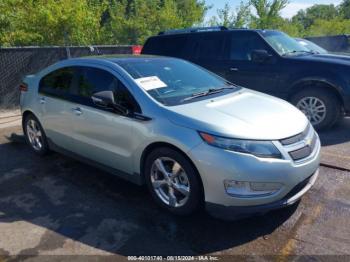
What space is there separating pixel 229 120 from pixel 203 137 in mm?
319

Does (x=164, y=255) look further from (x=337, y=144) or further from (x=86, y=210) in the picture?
(x=337, y=144)

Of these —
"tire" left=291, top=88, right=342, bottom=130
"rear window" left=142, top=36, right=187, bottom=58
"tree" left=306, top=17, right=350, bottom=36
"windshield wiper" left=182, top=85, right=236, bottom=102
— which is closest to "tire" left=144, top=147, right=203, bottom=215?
"windshield wiper" left=182, top=85, right=236, bottom=102

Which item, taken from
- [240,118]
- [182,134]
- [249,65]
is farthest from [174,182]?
[249,65]

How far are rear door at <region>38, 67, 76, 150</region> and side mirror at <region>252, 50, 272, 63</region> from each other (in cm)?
349

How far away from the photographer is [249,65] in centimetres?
676

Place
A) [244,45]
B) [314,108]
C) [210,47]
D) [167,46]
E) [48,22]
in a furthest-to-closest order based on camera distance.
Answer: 1. [48,22]
2. [167,46]
3. [210,47]
4. [244,45]
5. [314,108]

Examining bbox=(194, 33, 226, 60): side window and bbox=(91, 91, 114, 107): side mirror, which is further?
bbox=(194, 33, 226, 60): side window

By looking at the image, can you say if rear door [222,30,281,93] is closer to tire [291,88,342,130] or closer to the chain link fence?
tire [291,88,342,130]

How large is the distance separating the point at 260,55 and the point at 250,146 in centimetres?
391

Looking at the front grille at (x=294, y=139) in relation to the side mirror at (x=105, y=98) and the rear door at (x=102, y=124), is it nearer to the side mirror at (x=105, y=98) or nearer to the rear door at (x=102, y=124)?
the rear door at (x=102, y=124)

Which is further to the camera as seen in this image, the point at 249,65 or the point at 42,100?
the point at 249,65

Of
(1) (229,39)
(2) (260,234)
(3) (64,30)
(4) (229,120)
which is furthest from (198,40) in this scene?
(3) (64,30)

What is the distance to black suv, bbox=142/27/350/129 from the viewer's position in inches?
236

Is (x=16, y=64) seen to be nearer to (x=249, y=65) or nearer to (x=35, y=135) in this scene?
(x=35, y=135)
